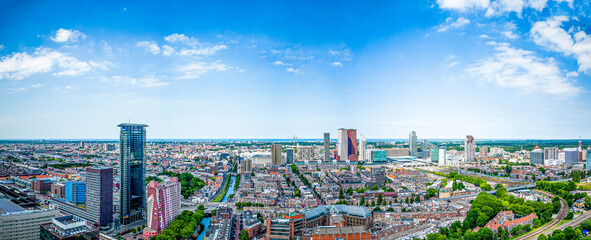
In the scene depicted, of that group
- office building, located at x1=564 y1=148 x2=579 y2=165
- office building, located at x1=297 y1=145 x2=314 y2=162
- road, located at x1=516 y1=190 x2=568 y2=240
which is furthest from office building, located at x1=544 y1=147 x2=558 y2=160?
office building, located at x1=297 y1=145 x2=314 y2=162

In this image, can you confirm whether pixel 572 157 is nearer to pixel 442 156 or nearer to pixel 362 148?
pixel 442 156

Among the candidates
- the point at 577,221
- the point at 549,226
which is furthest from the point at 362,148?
the point at 549,226

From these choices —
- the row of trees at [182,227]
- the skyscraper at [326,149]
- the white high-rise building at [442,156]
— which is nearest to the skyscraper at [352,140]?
the skyscraper at [326,149]

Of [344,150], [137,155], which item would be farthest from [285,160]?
[137,155]

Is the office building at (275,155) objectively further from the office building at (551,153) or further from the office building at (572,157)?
the office building at (572,157)

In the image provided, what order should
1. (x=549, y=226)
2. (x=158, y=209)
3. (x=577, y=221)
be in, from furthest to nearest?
(x=577, y=221) < (x=549, y=226) < (x=158, y=209)

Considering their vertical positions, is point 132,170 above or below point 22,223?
above

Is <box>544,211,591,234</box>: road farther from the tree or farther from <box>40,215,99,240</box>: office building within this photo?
<box>40,215,99,240</box>: office building
